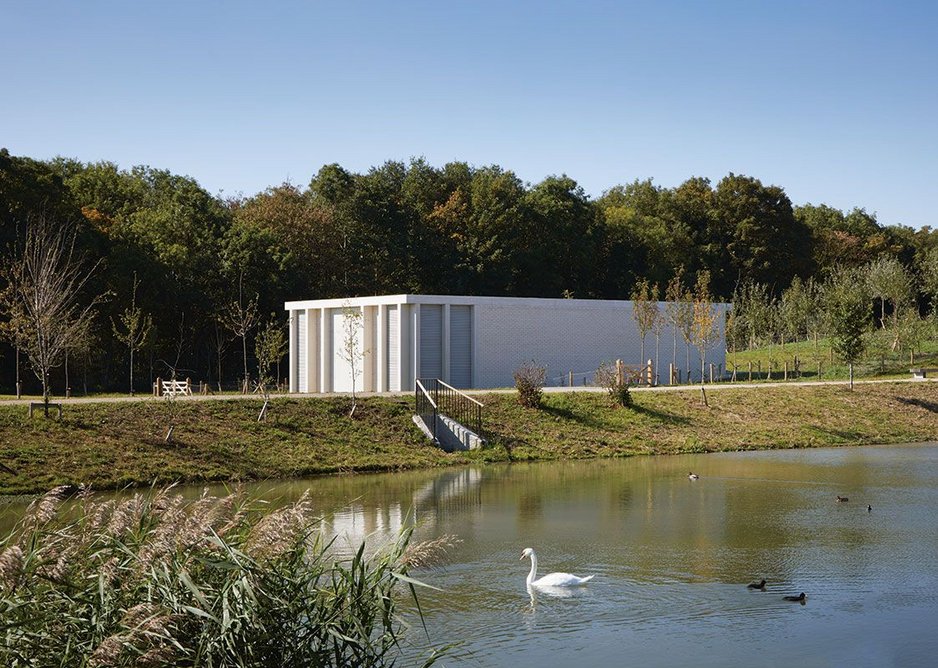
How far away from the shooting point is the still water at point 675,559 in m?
11.8

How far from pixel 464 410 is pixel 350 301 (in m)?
10.9

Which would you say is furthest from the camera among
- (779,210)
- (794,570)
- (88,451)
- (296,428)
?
(779,210)

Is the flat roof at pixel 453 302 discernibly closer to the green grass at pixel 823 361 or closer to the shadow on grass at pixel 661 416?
the shadow on grass at pixel 661 416

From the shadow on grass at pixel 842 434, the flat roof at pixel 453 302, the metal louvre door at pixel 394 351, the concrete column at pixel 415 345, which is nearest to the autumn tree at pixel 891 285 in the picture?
the flat roof at pixel 453 302

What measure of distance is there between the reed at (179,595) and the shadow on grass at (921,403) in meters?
33.7

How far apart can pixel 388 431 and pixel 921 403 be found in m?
19.5

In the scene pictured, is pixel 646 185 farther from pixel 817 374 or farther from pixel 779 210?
pixel 817 374

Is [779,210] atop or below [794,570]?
atop

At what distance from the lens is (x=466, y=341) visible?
42.3m

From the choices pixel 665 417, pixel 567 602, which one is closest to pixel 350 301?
pixel 665 417

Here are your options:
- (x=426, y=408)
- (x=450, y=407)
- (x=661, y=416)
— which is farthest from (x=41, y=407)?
(x=661, y=416)

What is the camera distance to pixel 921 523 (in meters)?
19.4

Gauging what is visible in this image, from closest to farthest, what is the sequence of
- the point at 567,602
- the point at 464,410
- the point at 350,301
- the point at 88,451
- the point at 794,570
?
the point at 567,602, the point at 794,570, the point at 88,451, the point at 464,410, the point at 350,301

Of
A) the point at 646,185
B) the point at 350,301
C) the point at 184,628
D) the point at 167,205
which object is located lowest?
the point at 184,628
